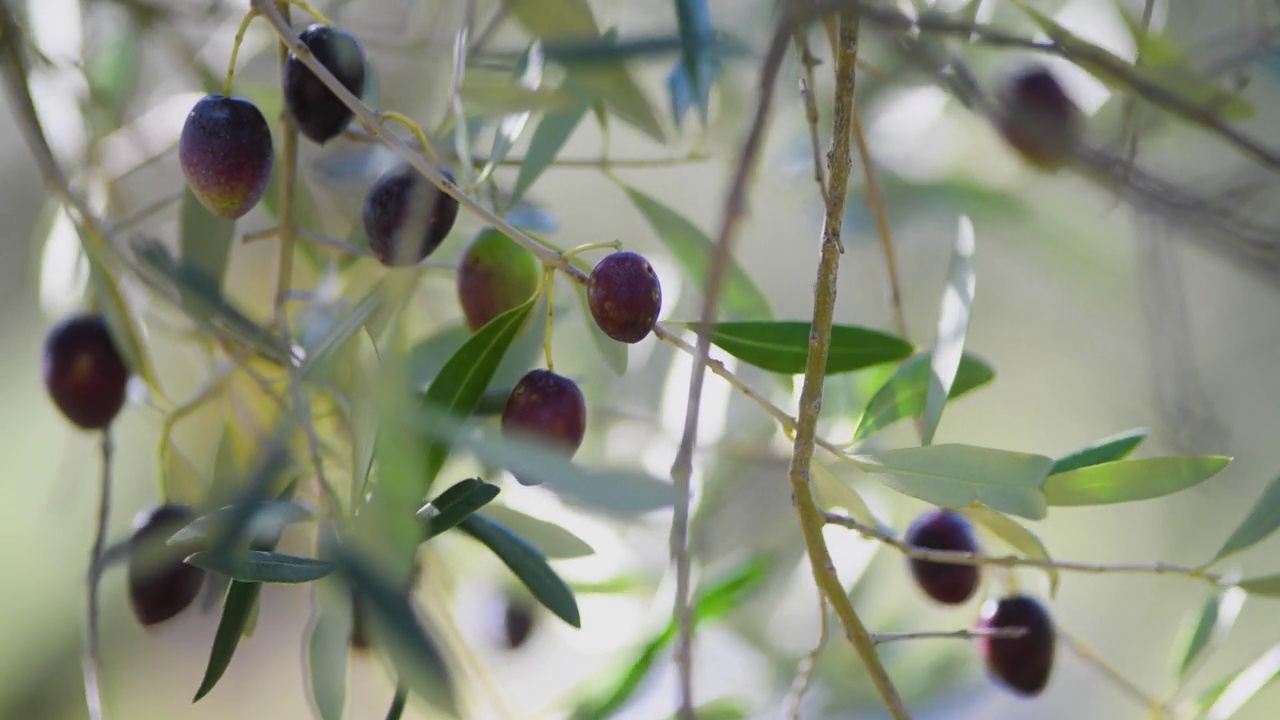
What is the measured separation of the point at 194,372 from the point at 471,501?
0.93 metres

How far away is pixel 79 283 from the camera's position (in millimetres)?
874

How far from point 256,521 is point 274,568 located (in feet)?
0.07

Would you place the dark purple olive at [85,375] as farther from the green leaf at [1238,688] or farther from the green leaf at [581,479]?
the green leaf at [1238,688]

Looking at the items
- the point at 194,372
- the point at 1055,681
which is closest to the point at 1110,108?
the point at 194,372

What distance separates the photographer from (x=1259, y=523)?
65 cm

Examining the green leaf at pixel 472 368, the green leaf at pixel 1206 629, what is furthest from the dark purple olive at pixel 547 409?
the green leaf at pixel 1206 629

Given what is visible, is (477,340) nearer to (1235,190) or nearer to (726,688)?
(1235,190)

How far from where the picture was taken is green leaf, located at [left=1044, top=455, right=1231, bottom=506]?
56 cm

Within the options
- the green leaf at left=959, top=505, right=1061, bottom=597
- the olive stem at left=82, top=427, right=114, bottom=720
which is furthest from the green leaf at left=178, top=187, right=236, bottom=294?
the green leaf at left=959, top=505, right=1061, bottom=597

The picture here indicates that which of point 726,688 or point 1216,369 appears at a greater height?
point 1216,369

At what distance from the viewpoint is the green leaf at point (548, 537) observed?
638mm

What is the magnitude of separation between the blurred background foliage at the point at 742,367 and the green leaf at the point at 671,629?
3 cm

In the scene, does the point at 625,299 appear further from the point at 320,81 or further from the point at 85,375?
the point at 85,375

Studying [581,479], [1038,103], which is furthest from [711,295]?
[1038,103]
